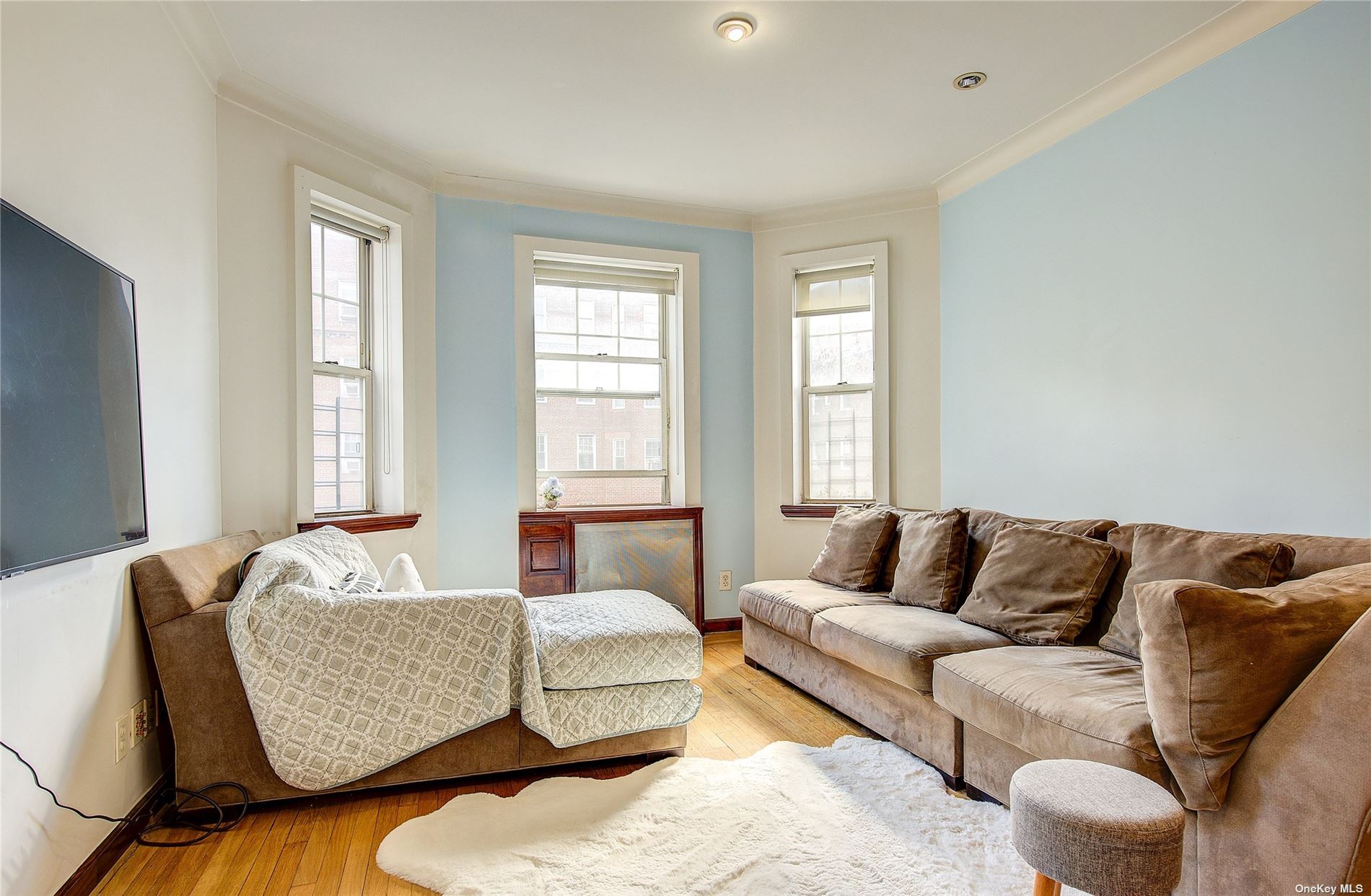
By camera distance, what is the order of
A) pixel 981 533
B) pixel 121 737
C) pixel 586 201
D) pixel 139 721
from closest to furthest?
1. pixel 121 737
2. pixel 139 721
3. pixel 981 533
4. pixel 586 201

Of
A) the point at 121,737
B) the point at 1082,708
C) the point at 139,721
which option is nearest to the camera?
the point at 1082,708

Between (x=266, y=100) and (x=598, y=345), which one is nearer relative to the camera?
(x=266, y=100)

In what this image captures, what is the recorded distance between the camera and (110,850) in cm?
191

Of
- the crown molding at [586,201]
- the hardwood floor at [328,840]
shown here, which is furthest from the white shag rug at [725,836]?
the crown molding at [586,201]

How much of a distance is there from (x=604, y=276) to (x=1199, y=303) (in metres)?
3.06

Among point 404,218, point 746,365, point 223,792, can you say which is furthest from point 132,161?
point 746,365

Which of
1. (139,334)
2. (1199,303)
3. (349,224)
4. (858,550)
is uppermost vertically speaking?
(349,224)

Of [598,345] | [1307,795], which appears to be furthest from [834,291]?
[1307,795]

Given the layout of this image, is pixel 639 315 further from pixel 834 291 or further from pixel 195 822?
pixel 195 822

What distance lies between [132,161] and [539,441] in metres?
2.45

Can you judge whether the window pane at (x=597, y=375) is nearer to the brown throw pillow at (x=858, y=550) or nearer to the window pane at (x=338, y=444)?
the window pane at (x=338, y=444)

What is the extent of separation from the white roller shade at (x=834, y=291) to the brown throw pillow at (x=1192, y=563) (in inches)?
92.7

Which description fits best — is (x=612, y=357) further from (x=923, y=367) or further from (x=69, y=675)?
(x=69, y=675)

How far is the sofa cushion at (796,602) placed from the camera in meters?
3.21
